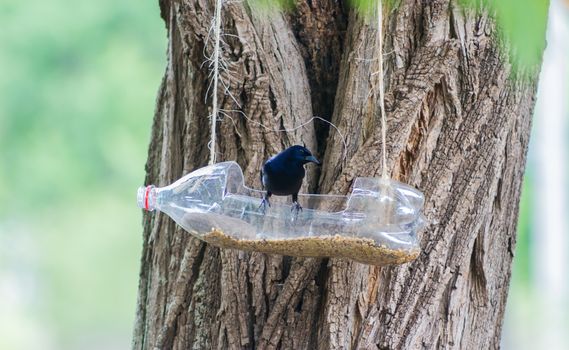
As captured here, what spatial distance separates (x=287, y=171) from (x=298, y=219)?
5.7 inches

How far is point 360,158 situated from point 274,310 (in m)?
0.54

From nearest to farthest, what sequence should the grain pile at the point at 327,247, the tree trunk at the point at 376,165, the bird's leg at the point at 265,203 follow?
the grain pile at the point at 327,247 < the bird's leg at the point at 265,203 < the tree trunk at the point at 376,165

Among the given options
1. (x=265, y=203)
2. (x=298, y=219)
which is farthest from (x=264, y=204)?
(x=298, y=219)

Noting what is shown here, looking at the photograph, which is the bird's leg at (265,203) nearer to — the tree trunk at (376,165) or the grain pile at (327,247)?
the grain pile at (327,247)

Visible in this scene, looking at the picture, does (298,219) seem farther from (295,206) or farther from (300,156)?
(300,156)

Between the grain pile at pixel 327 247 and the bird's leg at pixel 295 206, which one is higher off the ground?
the bird's leg at pixel 295 206

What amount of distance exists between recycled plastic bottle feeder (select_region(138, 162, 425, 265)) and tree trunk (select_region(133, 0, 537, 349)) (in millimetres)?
A: 267

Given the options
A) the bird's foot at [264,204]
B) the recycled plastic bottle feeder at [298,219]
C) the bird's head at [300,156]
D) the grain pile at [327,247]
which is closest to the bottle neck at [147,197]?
the recycled plastic bottle feeder at [298,219]

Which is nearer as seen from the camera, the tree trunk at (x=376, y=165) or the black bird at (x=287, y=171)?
the black bird at (x=287, y=171)

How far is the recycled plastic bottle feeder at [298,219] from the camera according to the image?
1.99 meters

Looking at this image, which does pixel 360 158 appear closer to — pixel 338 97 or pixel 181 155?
pixel 338 97

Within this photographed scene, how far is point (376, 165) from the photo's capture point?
236 centimetres

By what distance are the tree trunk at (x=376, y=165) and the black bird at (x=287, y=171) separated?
30cm

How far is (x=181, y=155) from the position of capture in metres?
2.77
